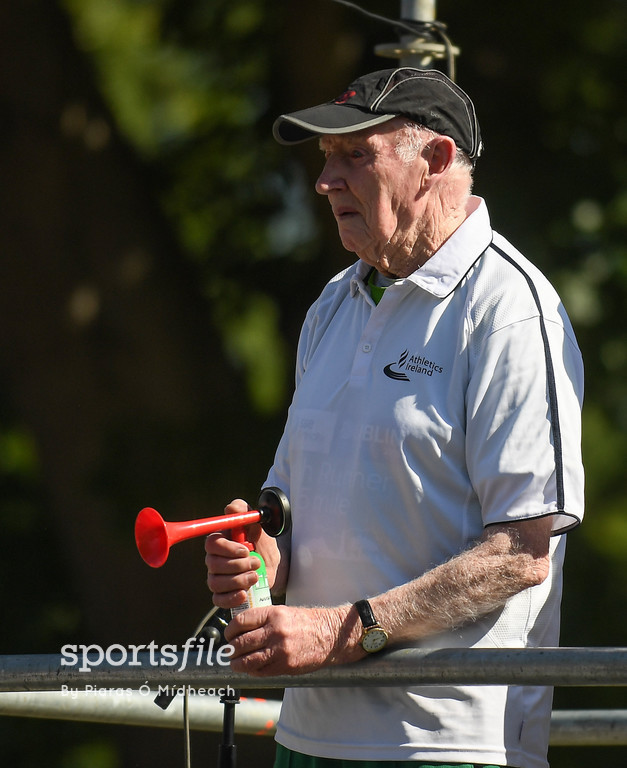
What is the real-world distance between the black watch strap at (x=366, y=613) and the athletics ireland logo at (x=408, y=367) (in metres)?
0.43

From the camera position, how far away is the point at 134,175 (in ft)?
18.2

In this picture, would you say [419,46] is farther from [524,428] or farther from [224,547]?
[224,547]

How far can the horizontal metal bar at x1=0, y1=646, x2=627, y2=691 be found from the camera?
65.2 inches

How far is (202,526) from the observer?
196 centimetres

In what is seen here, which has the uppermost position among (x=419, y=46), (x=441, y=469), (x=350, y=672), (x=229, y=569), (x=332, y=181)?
(x=419, y=46)

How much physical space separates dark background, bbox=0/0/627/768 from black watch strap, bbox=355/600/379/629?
3.37 meters

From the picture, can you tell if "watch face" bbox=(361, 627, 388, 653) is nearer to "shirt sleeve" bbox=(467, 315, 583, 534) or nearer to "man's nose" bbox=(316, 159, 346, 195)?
"shirt sleeve" bbox=(467, 315, 583, 534)

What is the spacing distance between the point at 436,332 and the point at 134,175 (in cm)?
379

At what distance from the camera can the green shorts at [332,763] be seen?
1.92 m

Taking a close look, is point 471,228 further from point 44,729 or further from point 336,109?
point 44,729

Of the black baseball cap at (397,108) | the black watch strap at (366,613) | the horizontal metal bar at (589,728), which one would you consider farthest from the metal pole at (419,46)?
Answer: the black watch strap at (366,613)

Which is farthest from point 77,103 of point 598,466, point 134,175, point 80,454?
point 598,466

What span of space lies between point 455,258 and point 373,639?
0.75m

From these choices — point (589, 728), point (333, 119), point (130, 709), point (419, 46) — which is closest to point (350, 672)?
point (130, 709)
